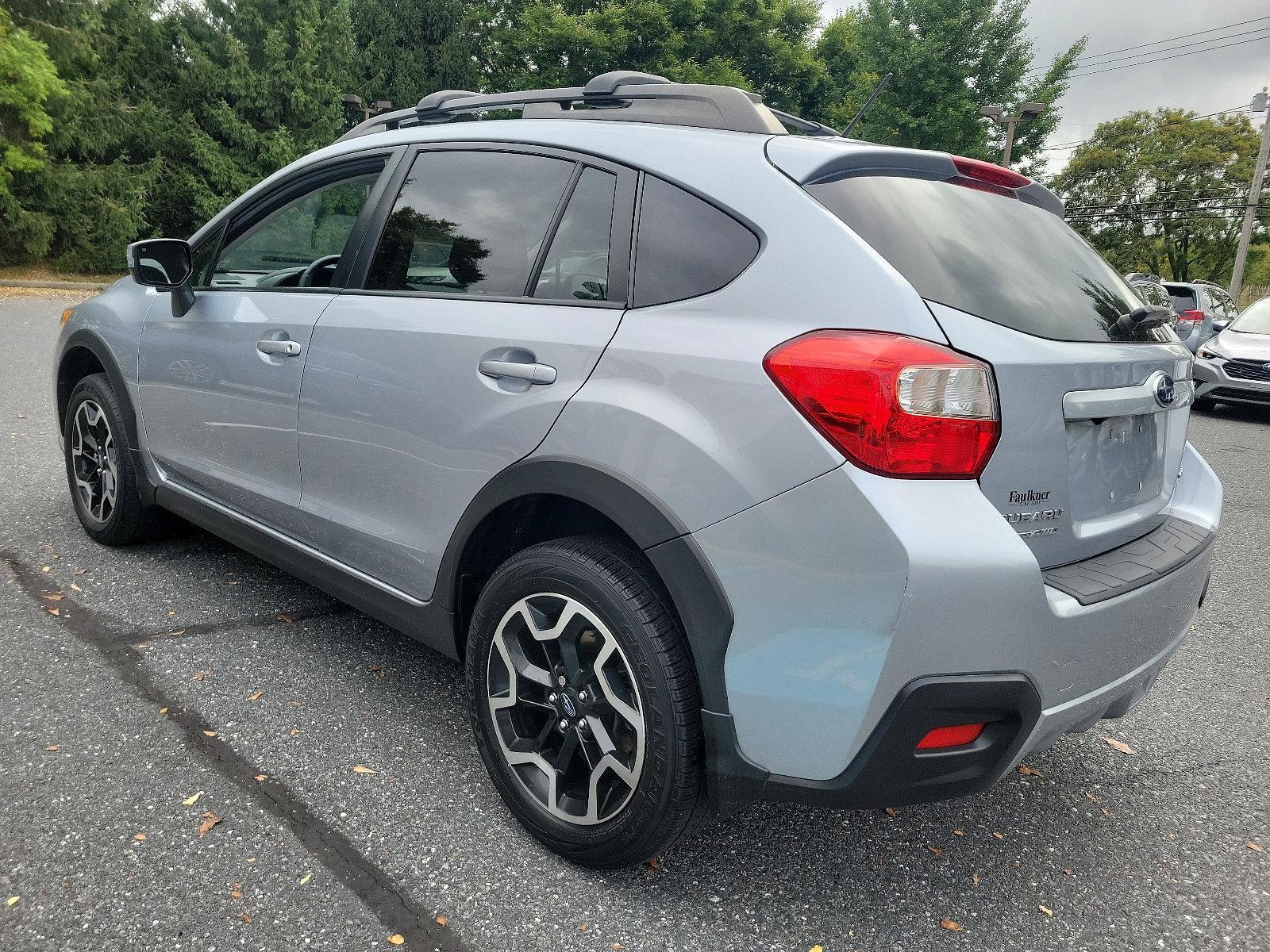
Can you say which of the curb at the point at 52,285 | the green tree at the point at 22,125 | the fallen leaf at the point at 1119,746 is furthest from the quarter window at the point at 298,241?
the green tree at the point at 22,125

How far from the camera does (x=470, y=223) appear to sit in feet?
8.80

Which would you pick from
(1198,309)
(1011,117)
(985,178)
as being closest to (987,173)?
(985,178)

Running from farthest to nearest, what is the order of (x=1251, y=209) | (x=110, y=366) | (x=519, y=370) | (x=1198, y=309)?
1. (x=1251, y=209)
2. (x=1198, y=309)
3. (x=110, y=366)
4. (x=519, y=370)

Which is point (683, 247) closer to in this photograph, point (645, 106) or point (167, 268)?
point (645, 106)

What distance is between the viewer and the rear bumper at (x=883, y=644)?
1740mm

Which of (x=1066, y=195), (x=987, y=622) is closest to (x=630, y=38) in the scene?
(x=1066, y=195)

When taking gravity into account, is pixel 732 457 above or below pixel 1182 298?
above

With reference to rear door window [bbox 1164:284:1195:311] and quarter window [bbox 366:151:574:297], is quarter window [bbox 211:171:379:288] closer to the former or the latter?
quarter window [bbox 366:151:574:297]

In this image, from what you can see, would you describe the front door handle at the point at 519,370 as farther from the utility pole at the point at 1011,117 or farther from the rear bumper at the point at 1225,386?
the utility pole at the point at 1011,117

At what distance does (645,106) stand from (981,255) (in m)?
1.04

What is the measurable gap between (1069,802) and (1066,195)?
188ft

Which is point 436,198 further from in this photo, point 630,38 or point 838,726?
point 630,38

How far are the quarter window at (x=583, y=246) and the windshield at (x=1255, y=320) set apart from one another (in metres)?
12.3

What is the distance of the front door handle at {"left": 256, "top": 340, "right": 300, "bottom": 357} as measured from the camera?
2995 mm
